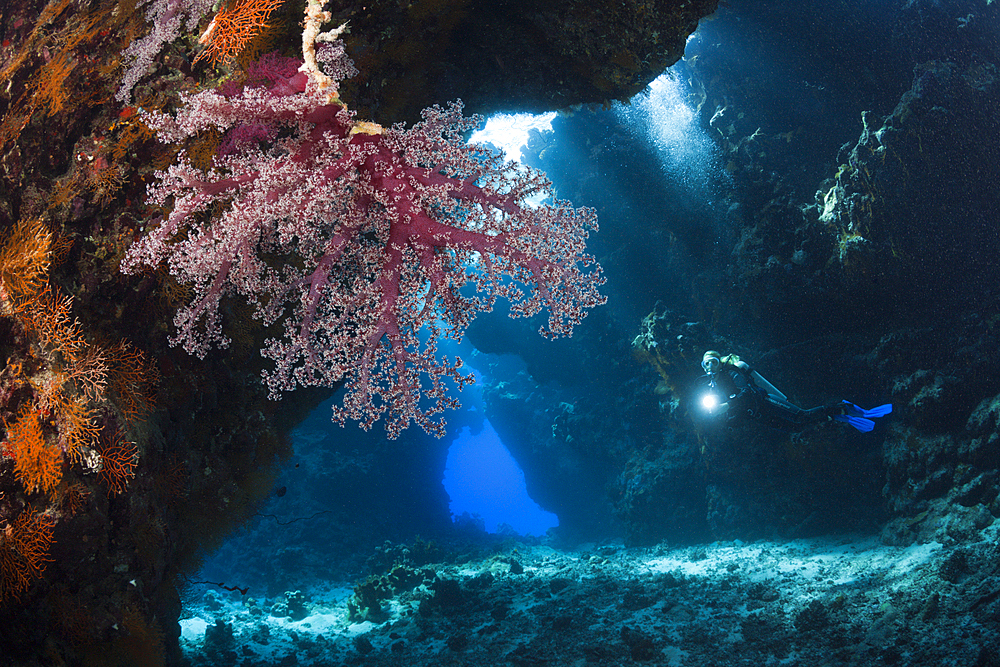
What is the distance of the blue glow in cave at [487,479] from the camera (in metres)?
70.9

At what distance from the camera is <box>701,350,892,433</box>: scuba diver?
28.2 feet

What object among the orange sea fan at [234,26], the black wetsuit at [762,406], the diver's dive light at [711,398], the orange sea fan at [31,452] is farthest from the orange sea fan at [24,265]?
the black wetsuit at [762,406]

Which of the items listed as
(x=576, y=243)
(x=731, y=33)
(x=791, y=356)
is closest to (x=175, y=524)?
(x=576, y=243)

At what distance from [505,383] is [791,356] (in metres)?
20.1

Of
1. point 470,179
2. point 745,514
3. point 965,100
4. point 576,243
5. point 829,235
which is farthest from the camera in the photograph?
point 745,514

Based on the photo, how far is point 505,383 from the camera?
30.0m

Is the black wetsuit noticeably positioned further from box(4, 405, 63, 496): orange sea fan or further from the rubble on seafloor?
box(4, 405, 63, 496): orange sea fan

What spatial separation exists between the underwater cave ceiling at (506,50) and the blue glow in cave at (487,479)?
216ft

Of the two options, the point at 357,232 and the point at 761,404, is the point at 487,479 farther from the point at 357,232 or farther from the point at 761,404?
the point at 357,232

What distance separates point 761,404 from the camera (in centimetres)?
912

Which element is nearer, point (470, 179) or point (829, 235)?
point (470, 179)

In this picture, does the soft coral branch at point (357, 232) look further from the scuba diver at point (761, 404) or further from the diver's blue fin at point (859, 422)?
the diver's blue fin at point (859, 422)

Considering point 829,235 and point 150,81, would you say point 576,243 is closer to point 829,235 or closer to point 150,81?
point 150,81

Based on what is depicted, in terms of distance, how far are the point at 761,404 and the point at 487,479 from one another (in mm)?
73955
